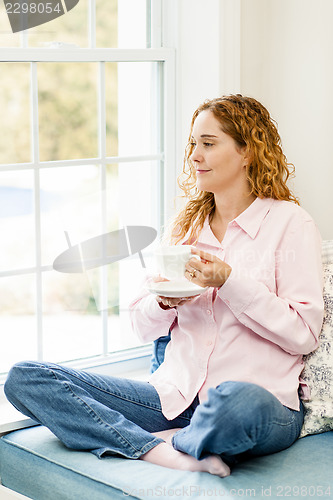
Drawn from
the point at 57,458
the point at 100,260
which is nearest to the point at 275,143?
the point at 100,260

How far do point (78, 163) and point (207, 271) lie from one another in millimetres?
828

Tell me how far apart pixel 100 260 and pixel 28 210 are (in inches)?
13.5

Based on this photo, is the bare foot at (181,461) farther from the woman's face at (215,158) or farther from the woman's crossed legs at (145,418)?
the woman's face at (215,158)

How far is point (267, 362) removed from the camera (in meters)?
2.19

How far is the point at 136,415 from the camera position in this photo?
228cm

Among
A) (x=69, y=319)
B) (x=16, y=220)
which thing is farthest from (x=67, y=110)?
(x=69, y=319)

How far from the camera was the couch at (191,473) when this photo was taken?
74.7 inches

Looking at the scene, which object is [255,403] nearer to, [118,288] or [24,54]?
[118,288]

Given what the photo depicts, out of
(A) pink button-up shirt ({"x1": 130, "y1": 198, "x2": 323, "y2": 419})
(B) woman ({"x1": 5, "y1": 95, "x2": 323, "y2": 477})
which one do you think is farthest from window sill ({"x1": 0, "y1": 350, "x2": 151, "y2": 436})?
(A) pink button-up shirt ({"x1": 130, "y1": 198, "x2": 323, "y2": 419})

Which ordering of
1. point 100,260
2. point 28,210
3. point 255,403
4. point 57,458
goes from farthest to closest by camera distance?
point 100,260, point 28,210, point 57,458, point 255,403

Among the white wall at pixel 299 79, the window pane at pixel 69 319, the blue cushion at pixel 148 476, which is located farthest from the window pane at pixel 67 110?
the blue cushion at pixel 148 476

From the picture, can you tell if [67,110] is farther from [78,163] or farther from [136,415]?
[136,415]

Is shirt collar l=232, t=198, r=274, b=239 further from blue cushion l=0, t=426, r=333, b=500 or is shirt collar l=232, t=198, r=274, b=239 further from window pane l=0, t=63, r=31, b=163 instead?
window pane l=0, t=63, r=31, b=163

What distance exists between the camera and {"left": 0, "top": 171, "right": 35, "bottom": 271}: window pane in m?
2.54
